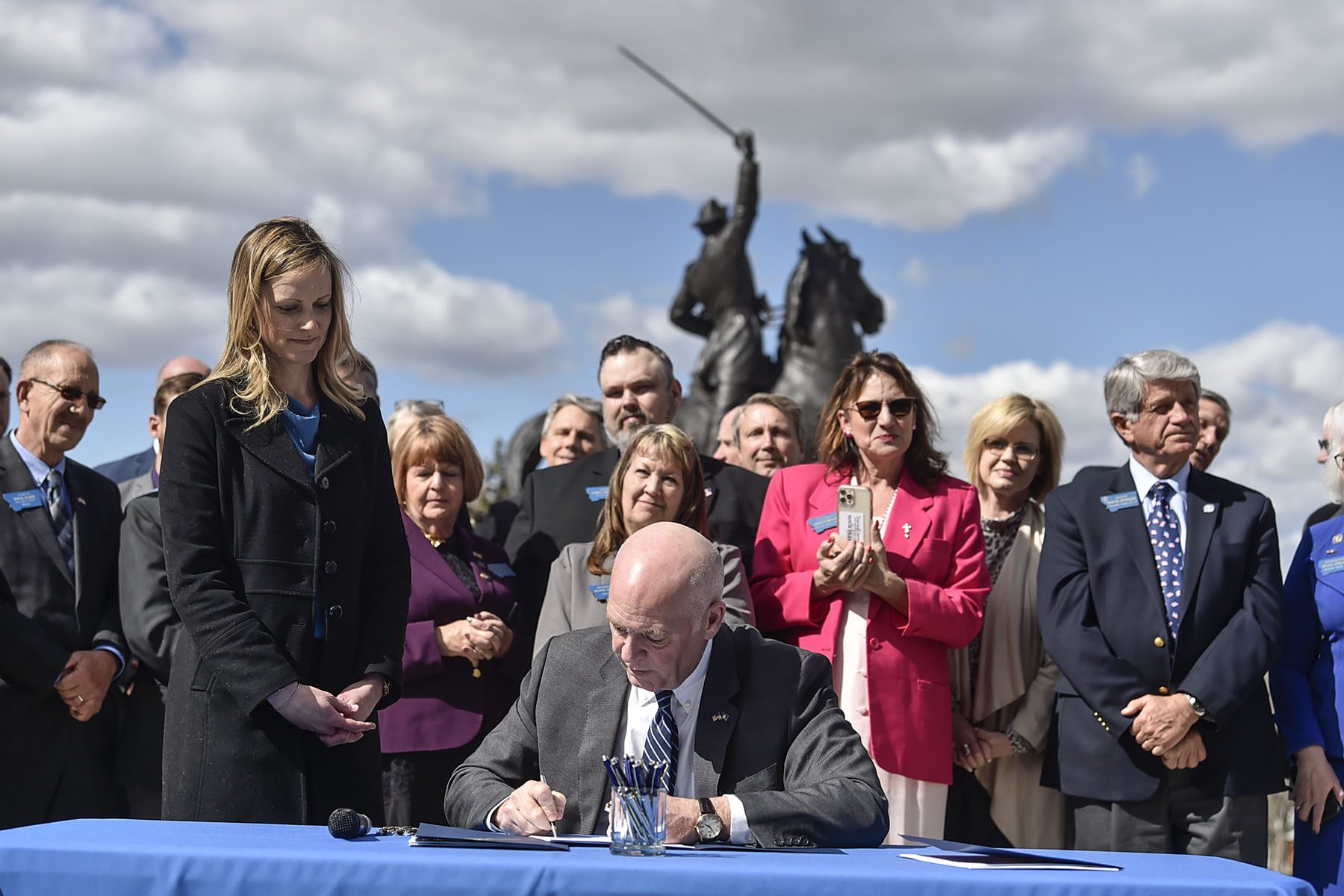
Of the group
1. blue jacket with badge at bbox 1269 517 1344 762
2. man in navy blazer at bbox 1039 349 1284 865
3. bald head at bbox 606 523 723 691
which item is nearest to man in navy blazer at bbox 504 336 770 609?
man in navy blazer at bbox 1039 349 1284 865

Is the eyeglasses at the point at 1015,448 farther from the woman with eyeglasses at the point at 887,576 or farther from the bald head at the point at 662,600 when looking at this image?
the bald head at the point at 662,600

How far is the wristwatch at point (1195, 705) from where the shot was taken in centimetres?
438

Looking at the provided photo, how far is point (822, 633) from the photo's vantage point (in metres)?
4.60

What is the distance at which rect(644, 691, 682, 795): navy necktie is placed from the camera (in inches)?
116

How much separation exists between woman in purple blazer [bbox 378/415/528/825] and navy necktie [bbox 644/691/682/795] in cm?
167

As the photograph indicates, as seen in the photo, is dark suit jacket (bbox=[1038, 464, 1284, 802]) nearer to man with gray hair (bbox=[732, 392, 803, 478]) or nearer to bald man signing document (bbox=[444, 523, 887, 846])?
man with gray hair (bbox=[732, 392, 803, 478])

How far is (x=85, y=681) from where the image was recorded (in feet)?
15.2

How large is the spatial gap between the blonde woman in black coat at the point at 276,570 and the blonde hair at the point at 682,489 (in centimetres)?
123

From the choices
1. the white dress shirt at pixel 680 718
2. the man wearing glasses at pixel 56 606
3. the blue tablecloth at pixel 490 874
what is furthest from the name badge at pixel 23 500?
the white dress shirt at pixel 680 718

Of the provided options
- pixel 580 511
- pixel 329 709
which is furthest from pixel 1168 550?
pixel 329 709

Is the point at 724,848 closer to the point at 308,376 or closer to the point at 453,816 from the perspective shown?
the point at 453,816

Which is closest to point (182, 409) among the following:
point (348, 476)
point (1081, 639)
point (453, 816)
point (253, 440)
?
point (253, 440)

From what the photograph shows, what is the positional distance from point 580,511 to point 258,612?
2275 millimetres

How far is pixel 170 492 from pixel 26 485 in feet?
6.48
